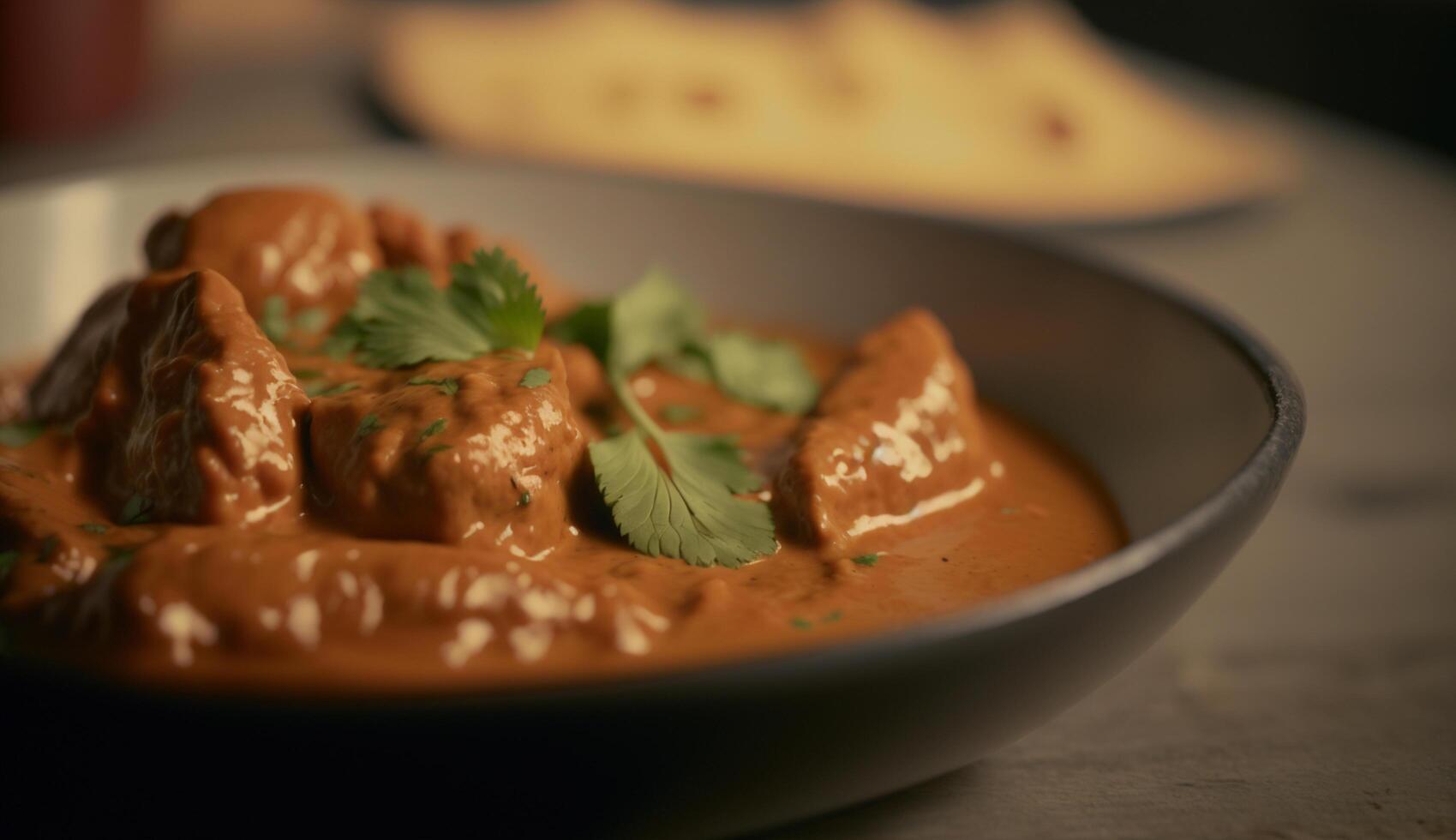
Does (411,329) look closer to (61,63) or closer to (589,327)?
(589,327)

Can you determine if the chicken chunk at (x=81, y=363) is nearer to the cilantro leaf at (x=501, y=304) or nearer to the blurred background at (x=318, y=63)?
the cilantro leaf at (x=501, y=304)

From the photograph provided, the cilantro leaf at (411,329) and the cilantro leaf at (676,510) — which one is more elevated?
the cilantro leaf at (411,329)

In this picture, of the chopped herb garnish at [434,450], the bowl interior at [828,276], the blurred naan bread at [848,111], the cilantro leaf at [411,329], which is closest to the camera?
the chopped herb garnish at [434,450]

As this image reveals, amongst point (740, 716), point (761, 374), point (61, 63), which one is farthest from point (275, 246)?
point (61, 63)

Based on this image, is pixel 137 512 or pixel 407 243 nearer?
pixel 137 512

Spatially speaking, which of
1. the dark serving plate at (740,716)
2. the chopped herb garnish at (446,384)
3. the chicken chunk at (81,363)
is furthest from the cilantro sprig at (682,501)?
the chicken chunk at (81,363)

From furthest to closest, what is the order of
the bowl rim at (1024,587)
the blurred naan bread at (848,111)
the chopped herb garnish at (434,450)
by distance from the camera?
the blurred naan bread at (848,111) < the chopped herb garnish at (434,450) < the bowl rim at (1024,587)
